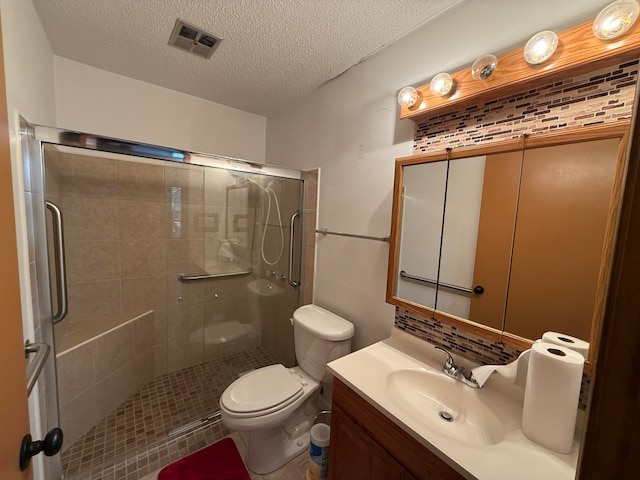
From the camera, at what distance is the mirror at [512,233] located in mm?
817

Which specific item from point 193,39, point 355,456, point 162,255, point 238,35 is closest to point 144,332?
point 162,255

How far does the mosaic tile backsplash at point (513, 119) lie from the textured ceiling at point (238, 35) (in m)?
0.53

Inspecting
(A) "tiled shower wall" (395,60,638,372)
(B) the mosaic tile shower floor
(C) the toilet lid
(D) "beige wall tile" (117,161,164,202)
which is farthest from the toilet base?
(D) "beige wall tile" (117,161,164,202)

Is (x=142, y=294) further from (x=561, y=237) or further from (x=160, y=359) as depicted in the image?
(x=561, y=237)

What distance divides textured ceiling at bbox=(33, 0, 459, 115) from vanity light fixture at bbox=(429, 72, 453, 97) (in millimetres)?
324

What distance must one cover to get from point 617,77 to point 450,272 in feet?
2.71

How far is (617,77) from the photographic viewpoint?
0.78m

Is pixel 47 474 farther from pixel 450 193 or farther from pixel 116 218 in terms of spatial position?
pixel 450 193

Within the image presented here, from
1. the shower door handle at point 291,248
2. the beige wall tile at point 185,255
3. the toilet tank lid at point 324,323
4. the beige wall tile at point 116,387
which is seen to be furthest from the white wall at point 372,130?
the beige wall tile at point 116,387

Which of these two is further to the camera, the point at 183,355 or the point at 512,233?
the point at 183,355

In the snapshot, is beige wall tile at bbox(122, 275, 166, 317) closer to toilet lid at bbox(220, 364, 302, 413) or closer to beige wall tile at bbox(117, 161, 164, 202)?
beige wall tile at bbox(117, 161, 164, 202)

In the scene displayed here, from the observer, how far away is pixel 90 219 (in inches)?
73.8

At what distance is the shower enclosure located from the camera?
1.57 metres

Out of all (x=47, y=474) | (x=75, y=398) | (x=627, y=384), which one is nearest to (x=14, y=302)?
(x=627, y=384)
